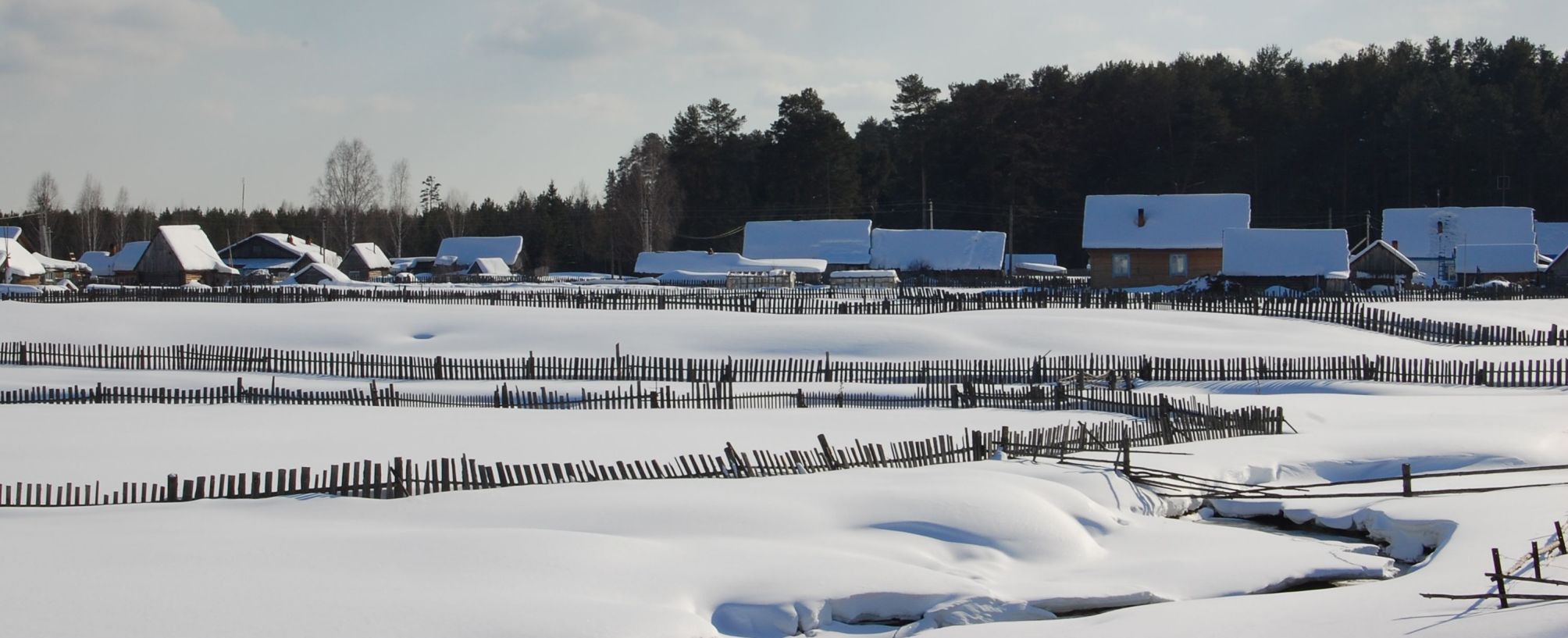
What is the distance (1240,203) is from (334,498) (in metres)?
56.9

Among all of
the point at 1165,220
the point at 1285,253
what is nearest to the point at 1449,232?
the point at 1165,220

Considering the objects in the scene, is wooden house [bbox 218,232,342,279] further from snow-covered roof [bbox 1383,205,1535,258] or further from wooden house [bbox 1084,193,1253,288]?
snow-covered roof [bbox 1383,205,1535,258]

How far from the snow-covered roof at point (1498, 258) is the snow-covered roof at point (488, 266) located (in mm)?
52001

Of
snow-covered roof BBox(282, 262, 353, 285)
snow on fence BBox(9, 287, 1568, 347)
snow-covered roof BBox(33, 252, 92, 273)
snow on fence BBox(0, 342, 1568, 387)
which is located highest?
snow-covered roof BBox(33, 252, 92, 273)

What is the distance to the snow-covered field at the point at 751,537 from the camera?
1024cm

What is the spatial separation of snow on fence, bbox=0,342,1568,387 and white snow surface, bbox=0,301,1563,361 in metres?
1.91

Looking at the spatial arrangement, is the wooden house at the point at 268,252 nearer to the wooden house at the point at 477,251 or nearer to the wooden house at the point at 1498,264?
the wooden house at the point at 477,251

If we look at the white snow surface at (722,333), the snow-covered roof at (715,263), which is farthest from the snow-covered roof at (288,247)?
the white snow surface at (722,333)

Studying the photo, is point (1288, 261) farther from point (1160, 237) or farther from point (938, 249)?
point (938, 249)

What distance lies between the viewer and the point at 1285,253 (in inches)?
2101

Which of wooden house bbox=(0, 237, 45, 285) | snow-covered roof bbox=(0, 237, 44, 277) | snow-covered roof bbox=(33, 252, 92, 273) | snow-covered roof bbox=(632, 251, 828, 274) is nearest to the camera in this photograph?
wooden house bbox=(0, 237, 45, 285)

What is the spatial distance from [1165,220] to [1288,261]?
1006cm

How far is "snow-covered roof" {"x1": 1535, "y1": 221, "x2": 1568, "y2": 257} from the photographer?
72.9m

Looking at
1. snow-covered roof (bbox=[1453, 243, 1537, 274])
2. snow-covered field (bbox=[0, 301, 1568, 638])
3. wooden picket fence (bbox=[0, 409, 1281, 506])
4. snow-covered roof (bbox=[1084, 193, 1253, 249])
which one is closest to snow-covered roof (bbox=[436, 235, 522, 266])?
snow-covered roof (bbox=[1084, 193, 1253, 249])
